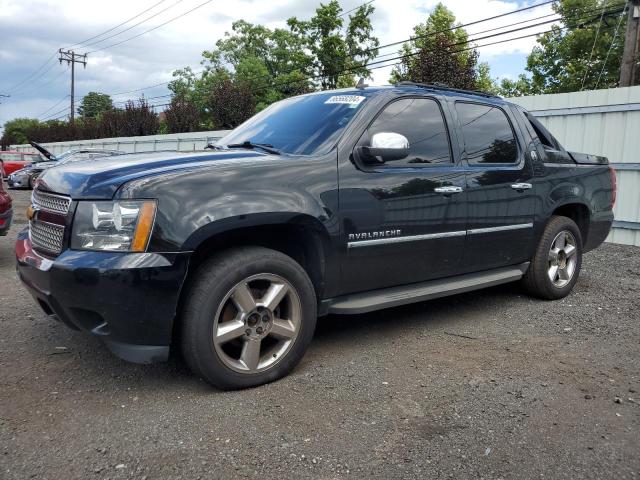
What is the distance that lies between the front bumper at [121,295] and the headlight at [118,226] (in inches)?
1.9

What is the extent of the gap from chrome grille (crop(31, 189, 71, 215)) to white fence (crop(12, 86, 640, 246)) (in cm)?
874

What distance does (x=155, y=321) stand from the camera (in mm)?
2807

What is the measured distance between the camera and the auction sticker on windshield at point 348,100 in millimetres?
3770

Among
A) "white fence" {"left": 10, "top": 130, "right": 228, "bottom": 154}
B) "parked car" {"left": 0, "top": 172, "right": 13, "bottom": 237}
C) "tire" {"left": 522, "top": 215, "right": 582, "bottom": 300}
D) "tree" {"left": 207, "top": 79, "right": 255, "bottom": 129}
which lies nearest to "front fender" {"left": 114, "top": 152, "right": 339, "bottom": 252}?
"tire" {"left": 522, "top": 215, "right": 582, "bottom": 300}

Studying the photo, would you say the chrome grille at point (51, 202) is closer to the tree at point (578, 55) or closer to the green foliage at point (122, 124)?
the green foliage at point (122, 124)

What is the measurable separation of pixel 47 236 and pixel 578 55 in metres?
43.5

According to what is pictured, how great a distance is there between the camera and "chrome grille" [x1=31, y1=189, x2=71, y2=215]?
295 cm

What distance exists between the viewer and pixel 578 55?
39.3 m

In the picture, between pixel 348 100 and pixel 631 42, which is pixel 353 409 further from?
pixel 631 42

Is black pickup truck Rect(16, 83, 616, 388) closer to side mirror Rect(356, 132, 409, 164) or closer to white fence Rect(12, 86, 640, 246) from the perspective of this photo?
side mirror Rect(356, 132, 409, 164)

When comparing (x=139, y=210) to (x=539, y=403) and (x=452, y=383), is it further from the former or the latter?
(x=539, y=403)

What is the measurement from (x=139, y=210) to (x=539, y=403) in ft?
7.86

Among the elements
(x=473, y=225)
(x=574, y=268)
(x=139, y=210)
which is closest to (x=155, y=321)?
(x=139, y=210)

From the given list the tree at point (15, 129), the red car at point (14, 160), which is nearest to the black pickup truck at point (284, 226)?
the red car at point (14, 160)
